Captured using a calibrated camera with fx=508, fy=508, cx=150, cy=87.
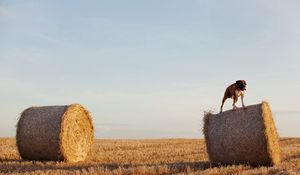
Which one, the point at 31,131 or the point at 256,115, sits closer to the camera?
the point at 256,115

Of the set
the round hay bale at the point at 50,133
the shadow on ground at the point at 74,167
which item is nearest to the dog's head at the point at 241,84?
the shadow on ground at the point at 74,167

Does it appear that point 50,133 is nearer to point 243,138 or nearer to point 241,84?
point 243,138

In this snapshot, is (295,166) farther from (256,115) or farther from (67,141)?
(67,141)

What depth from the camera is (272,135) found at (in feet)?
43.3

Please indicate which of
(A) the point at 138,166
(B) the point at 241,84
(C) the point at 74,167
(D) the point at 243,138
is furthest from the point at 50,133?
(B) the point at 241,84

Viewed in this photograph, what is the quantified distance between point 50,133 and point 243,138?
17.6 feet

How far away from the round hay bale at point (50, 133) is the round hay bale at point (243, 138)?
13.4ft

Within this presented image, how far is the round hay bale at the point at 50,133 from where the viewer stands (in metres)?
14.2

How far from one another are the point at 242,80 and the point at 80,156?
5.78m

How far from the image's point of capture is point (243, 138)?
40.9 ft

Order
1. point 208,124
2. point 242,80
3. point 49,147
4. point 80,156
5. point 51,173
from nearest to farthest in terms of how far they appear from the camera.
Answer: point 51,173 → point 242,80 → point 208,124 → point 49,147 → point 80,156

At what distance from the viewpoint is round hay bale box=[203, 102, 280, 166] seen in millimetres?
12398

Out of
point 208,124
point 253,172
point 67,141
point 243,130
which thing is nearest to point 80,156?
point 67,141

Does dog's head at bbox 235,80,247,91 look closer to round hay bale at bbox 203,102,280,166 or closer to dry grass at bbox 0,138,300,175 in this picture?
round hay bale at bbox 203,102,280,166
